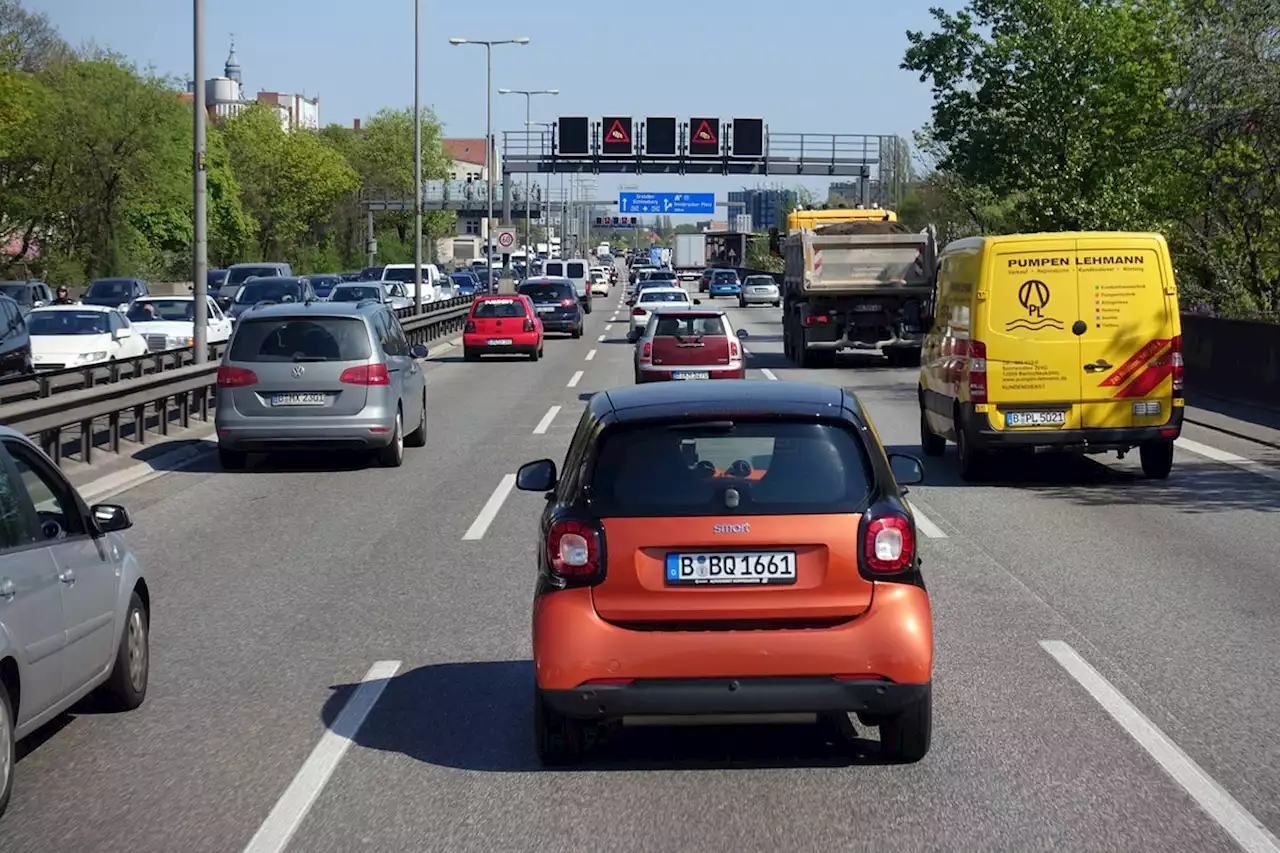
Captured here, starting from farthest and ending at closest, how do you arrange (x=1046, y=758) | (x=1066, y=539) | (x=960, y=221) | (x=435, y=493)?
(x=960, y=221) → (x=435, y=493) → (x=1066, y=539) → (x=1046, y=758)

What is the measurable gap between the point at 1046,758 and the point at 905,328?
28.2 m

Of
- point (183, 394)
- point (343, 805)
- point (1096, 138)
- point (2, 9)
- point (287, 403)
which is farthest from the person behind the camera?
point (2, 9)

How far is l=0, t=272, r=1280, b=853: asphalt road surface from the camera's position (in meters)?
5.85

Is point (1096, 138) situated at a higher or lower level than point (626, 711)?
higher

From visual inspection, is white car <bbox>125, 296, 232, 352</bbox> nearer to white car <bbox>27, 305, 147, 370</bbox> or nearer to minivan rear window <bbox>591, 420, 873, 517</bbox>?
white car <bbox>27, 305, 147, 370</bbox>

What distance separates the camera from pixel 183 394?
72.2 feet

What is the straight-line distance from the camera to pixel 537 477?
302 inches

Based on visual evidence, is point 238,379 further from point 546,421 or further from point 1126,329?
point 1126,329

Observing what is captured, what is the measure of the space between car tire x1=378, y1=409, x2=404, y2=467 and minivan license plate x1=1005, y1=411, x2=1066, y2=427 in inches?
234

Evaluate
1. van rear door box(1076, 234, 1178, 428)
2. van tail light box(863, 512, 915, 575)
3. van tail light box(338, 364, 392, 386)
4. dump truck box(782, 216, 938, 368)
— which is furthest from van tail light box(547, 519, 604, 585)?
dump truck box(782, 216, 938, 368)

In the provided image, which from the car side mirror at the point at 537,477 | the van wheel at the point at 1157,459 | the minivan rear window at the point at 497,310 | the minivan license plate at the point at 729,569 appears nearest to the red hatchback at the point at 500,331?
the minivan rear window at the point at 497,310

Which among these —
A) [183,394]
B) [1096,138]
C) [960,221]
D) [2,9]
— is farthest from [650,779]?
[2,9]

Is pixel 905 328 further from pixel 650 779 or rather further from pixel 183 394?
pixel 650 779

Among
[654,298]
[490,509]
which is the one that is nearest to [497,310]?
[654,298]
